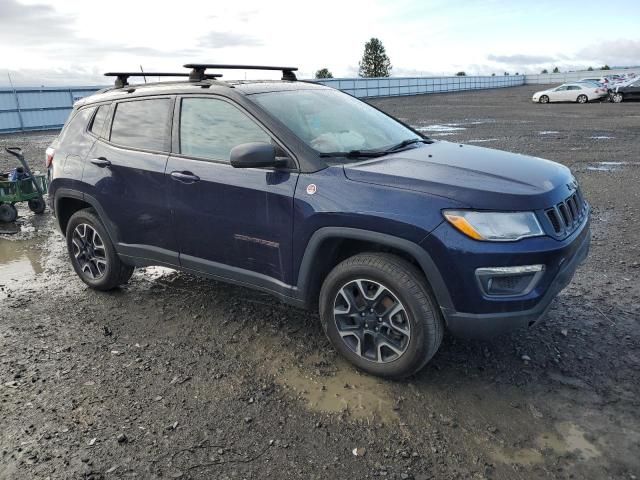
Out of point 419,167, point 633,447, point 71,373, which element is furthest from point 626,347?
point 71,373

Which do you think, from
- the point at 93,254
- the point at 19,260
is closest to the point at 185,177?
the point at 93,254

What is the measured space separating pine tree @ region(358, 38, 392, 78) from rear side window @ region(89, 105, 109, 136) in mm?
82371

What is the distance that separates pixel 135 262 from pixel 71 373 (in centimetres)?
120

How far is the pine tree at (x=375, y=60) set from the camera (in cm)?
Answer: 8331

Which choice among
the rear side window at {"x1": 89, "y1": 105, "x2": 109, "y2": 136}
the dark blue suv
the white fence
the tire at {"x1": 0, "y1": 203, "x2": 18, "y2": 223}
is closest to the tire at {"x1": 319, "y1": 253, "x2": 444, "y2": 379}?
the dark blue suv

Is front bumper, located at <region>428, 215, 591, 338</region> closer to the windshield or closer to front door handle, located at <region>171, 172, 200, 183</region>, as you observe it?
the windshield

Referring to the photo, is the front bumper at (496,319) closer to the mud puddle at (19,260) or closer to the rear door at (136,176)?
the rear door at (136,176)

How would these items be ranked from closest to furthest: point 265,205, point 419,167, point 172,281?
point 419,167 → point 265,205 → point 172,281

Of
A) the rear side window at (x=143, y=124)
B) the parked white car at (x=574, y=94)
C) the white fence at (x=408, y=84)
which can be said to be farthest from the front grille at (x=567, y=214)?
the parked white car at (x=574, y=94)

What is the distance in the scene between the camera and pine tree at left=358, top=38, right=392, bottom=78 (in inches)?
3280

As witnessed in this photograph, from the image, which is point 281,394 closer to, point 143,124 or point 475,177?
point 475,177

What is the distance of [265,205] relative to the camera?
357 cm

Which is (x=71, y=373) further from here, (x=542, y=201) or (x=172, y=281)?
(x=542, y=201)

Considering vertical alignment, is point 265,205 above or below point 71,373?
above
